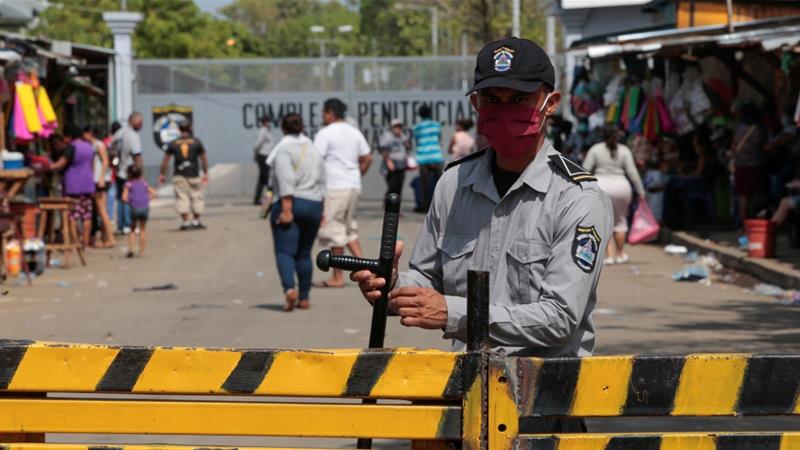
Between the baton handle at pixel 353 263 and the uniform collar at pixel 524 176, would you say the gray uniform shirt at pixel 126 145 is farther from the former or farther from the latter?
the baton handle at pixel 353 263

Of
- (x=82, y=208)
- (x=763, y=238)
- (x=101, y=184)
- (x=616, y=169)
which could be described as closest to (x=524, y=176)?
(x=763, y=238)

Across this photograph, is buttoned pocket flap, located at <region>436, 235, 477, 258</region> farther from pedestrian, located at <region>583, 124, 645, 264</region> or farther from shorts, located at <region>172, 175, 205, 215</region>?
shorts, located at <region>172, 175, 205, 215</region>

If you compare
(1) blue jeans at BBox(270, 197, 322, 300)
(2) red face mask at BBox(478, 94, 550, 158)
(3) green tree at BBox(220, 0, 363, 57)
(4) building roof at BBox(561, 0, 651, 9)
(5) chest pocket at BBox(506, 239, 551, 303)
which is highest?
(3) green tree at BBox(220, 0, 363, 57)

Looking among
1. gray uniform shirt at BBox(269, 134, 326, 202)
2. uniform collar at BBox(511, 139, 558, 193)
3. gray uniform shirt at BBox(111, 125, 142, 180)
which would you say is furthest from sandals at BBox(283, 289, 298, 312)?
gray uniform shirt at BBox(111, 125, 142, 180)

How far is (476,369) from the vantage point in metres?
3.37

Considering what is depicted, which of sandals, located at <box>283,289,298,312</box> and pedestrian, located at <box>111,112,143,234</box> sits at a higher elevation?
pedestrian, located at <box>111,112,143,234</box>

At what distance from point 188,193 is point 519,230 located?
20085 mm

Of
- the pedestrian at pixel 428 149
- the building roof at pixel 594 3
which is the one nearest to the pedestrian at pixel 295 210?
the pedestrian at pixel 428 149

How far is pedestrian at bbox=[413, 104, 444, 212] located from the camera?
26078mm

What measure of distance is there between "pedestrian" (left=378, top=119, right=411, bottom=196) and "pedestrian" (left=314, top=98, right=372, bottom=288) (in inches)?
459

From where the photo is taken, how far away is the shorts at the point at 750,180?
61.1 feet

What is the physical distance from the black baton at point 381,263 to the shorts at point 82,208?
A: 52.9 feet

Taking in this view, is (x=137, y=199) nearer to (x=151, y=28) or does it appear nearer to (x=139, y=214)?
(x=139, y=214)

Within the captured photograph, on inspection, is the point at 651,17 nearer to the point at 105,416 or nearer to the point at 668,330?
the point at 668,330
